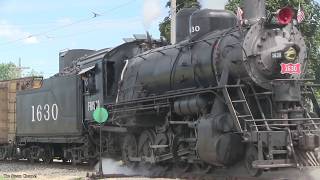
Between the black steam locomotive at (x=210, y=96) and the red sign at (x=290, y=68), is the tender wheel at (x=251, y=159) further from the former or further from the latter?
the red sign at (x=290, y=68)

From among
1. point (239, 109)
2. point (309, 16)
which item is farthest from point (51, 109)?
point (309, 16)

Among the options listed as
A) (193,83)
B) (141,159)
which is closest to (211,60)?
(193,83)

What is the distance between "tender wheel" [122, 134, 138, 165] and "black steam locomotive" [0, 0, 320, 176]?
0.03 metres

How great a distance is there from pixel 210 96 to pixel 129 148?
12.1 ft

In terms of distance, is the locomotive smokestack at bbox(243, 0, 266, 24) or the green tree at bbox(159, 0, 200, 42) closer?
the locomotive smokestack at bbox(243, 0, 266, 24)

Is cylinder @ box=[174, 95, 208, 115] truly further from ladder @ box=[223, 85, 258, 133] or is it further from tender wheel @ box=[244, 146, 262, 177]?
tender wheel @ box=[244, 146, 262, 177]

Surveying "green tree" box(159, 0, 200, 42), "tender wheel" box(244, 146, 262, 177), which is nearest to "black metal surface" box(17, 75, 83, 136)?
"tender wheel" box(244, 146, 262, 177)

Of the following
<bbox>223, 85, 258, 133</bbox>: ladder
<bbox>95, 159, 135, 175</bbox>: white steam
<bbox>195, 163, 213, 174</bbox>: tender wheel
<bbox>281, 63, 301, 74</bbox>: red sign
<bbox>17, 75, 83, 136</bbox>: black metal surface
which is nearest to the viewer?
<bbox>223, 85, 258, 133</bbox>: ladder

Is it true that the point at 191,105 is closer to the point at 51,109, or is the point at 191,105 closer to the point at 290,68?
the point at 290,68

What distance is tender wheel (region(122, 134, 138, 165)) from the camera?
13.8 metres

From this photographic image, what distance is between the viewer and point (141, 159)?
13141 millimetres

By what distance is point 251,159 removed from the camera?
33.1 ft

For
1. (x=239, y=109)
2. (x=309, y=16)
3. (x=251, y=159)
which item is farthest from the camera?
(x=309, y=16)

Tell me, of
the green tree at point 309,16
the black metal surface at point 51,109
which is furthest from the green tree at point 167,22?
the black metal surface at point 51,109
